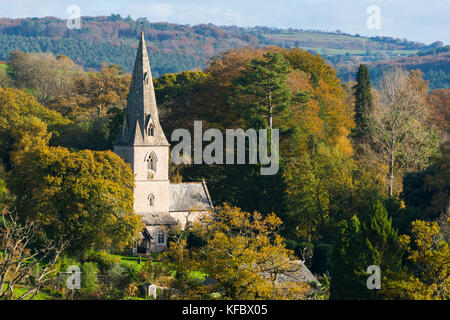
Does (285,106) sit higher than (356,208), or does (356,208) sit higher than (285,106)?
Answer: (285,106)

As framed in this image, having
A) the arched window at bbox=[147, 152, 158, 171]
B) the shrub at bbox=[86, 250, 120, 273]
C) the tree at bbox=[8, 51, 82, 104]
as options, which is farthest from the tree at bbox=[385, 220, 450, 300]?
the tree at bbox=[8, 51, 82, 104]

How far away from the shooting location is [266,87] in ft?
210

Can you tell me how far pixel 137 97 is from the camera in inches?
2312

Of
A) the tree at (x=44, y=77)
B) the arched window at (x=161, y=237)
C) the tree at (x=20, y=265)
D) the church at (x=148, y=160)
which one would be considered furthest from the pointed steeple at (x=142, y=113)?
the tree at (x=44, y=77)

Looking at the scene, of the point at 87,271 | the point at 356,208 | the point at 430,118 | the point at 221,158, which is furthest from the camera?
the point at 430,118

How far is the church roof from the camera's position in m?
59.2

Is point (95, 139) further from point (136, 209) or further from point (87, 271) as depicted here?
point (87, 271)

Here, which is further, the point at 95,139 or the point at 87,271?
the point at 95,139

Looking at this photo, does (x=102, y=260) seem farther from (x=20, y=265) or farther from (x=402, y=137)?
(x=402, y=137)

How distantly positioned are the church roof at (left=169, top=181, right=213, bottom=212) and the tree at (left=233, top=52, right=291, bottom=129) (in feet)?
25.4

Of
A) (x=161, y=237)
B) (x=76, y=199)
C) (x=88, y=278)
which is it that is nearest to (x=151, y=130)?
(x=161, y=237)

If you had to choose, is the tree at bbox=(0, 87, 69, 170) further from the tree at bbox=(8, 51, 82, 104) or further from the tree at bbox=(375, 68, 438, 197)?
the tree at bbox=(375, 68, 438, 197)

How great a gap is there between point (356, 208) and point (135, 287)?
1899 cm

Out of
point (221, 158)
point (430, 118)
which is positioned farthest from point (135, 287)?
point (430, 118)
